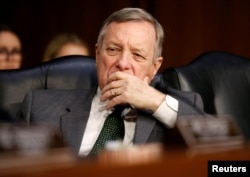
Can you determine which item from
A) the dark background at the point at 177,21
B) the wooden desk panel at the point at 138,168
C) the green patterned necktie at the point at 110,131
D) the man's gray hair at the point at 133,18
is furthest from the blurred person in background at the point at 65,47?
the wooden desk panel at the point at 138,168

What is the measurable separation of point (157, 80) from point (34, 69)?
15.7 inches

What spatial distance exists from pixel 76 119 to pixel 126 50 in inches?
10.1

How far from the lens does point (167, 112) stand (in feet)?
4.96

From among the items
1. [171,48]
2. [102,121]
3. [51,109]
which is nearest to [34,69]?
[51,109]

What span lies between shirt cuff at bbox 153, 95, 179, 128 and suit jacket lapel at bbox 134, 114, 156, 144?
29 mm

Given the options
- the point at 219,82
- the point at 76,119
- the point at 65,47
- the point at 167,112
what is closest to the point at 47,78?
the point at 76,119

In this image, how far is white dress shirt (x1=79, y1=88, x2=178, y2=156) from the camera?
1.51m

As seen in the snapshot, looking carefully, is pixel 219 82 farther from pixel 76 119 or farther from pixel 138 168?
pixel 138 168

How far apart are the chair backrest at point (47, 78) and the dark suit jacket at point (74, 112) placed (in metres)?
0.06

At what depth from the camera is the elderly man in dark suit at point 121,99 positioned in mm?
1517

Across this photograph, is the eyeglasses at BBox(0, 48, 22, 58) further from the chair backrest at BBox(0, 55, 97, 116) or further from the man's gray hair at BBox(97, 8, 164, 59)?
the man's gray hair at BBox(97, 8, 164, 59)

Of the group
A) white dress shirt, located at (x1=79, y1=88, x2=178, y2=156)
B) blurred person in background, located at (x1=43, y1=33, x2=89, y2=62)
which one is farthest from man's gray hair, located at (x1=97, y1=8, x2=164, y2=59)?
blurred person in background, located at (x1=43, y1=33, x2=89, y2=62)

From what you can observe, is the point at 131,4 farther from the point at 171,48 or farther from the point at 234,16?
the point at 234,16

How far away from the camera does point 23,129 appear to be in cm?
62
